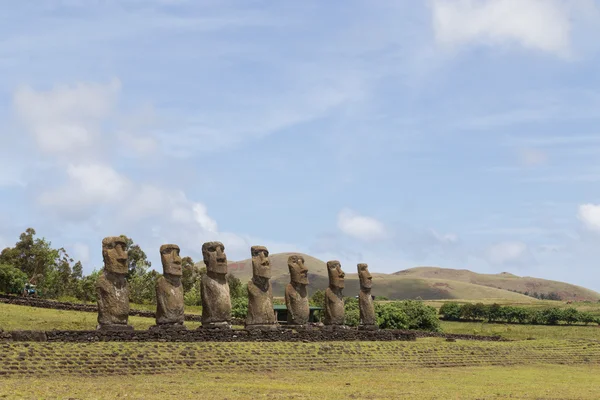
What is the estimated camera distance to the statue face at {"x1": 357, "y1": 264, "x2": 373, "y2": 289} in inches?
1735

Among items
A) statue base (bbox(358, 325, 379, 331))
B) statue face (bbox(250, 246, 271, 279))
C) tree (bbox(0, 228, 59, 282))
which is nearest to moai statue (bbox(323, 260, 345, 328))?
statue base (bbox(358, 325, 379, 331))

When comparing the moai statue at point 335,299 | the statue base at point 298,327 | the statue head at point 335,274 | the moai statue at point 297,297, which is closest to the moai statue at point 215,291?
the statue base at point 298,327

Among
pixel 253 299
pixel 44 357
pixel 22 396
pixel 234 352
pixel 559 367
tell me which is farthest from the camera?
pixel 559 367

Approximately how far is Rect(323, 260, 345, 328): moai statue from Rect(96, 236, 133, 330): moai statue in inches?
481

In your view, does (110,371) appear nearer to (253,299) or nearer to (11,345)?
(11,345)

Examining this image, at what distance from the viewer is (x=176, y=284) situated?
113 ft

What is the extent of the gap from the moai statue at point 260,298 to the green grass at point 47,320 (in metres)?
6.55

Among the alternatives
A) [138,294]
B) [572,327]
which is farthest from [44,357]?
[572,327]

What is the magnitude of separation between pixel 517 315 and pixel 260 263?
52179 mm

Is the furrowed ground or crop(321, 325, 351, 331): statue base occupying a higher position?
crop(321, 325, 351, 331): statue base

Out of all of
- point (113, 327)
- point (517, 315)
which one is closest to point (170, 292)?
point (113, 327)

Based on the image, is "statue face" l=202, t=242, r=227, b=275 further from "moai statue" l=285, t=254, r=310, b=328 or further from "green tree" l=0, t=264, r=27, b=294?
"green tree" l=0, t=264, r=27, b=294

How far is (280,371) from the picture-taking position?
A: 3047cm

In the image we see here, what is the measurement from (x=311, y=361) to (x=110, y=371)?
8.93m
